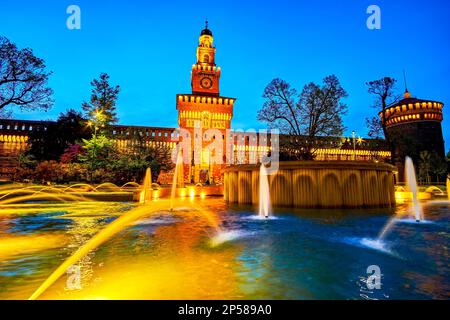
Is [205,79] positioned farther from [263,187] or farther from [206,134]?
[263,187]

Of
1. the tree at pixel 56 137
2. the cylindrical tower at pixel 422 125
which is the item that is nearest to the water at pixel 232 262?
the tree at pixel 56 137

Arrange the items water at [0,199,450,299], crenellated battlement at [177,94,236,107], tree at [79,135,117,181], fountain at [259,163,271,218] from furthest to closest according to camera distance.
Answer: crenellated battlement at [177,94,236,107] < tree at [79,135,117,181] < fountain at [259,163,271,218] < water at [0,199,450,299]

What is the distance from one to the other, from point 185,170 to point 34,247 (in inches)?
1265

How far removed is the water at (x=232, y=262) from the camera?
202 cm

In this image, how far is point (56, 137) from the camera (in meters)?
33.1

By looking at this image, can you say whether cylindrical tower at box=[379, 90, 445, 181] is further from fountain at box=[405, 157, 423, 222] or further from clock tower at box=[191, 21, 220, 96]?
fountain at box=[405, 157, 423, 222]

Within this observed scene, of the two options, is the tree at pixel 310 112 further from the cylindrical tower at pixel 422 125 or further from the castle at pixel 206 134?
the cylindrical tower at pixel 422 125

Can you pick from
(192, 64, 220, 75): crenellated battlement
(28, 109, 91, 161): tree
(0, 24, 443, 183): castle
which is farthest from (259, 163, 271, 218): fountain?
(192, 64, 220, 75): crenellated battlement

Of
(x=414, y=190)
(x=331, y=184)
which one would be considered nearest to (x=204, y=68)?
(x=331, y=184)

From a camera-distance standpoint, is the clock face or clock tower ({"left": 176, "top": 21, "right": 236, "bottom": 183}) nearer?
clock tower ({"left": 176, "top": 21, "right": 236, "bottom": 183})

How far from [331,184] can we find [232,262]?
6.50 metres

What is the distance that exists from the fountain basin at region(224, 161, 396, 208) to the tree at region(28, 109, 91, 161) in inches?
1236

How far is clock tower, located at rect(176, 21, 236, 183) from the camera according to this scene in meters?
36.0
